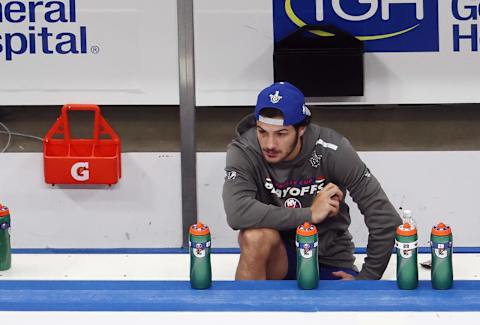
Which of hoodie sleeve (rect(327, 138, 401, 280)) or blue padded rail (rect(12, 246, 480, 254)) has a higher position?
hoodie sleeve (rect(327, 138, 401, 280))

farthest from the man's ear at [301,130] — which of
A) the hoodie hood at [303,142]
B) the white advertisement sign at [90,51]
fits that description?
the white advertisement sign at [90,51]

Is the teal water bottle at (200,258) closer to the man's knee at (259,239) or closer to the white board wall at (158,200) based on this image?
the man's knee at (259,239)

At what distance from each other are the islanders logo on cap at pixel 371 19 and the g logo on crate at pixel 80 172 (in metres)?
1.15

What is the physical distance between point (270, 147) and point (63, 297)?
1.10 m

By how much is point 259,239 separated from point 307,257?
58 cm

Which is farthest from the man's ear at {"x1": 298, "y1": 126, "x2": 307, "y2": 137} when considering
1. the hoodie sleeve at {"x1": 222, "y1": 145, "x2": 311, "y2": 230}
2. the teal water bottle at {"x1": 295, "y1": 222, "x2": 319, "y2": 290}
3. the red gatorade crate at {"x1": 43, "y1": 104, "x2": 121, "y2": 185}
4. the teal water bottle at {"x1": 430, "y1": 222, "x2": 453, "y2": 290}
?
the red gatorade crate at {"x1": 43, "y1": 104, "x2": 121, "y2": 185}

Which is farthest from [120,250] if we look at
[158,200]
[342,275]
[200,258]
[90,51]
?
[200,258]

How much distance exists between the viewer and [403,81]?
4.43m

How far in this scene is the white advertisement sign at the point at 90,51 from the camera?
174 inches

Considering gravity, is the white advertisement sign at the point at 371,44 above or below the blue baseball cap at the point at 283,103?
above

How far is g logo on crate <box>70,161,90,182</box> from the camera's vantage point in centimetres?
448

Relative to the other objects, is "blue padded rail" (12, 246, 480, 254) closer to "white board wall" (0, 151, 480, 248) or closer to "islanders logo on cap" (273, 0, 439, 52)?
"white board wall" (0, 151, 480, 248)
